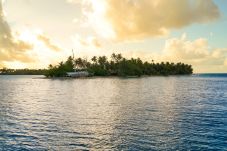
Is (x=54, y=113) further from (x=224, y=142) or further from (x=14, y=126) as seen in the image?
(x=224, y=142)

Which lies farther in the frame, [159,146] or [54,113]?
[54,113]

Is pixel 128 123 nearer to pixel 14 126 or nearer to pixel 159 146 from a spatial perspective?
pixel 159 146

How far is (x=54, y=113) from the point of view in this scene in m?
54.2

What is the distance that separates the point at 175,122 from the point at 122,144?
1468 cm

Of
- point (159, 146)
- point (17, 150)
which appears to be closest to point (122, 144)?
point (159, 146)

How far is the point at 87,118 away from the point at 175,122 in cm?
1400

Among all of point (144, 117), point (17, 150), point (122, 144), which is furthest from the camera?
point (144, 117)

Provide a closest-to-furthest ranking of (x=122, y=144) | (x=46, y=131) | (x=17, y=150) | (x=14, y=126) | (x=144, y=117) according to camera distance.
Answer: (x=17, y=150) < (x=122, y=144) < (x=46, y=131) < (x=14, y=126) < (x=144, y=117)

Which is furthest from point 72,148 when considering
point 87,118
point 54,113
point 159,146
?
point 54,113

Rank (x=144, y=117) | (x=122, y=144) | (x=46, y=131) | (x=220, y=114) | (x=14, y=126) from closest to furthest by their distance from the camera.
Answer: (x=122, y=144) < (x=46, y=131) < (x=14, y=126) < (x=144, y=117) < (x=220, y=114)

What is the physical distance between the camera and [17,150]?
97.3ft

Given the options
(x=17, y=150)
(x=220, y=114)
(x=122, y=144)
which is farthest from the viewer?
(x=220, y=114)

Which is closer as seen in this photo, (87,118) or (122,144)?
(122,144)

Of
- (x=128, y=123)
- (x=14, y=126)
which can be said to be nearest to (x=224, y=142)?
(x=128, y=123)
